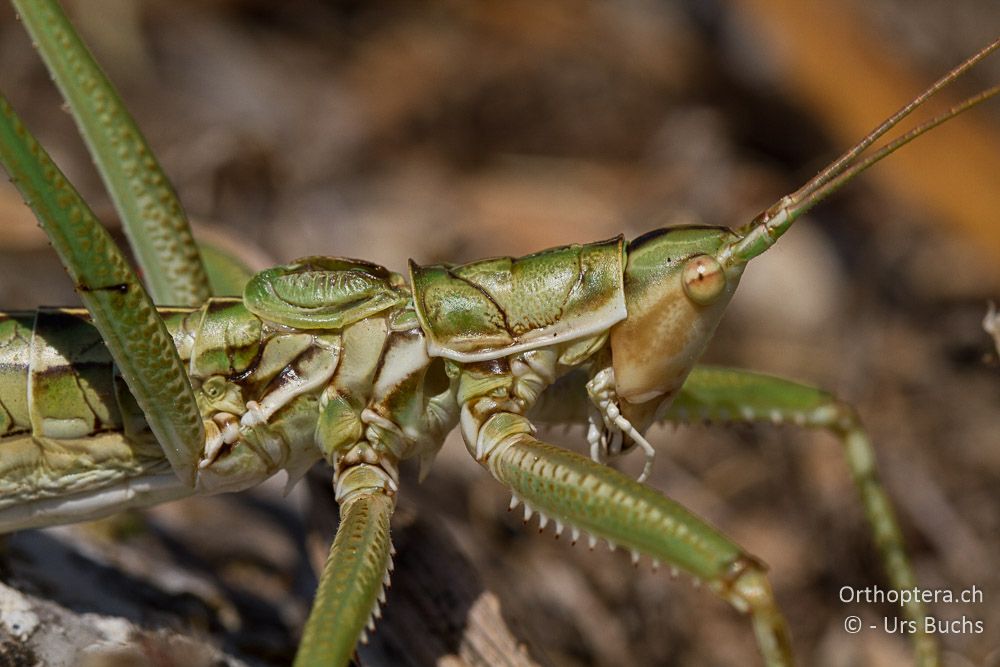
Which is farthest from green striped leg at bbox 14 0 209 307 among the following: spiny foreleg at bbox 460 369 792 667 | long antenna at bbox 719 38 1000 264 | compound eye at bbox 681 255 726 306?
long antenna at bbox 719 38 1000 264

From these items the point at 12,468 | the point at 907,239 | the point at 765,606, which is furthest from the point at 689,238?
the point at 907,239

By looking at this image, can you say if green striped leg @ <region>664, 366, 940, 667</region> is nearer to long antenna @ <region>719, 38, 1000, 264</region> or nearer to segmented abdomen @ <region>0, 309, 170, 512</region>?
A: long antenna @ <region>719, 38, 1000, 264</region>

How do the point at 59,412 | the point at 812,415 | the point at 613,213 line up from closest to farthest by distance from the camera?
the point at 59,412
the point at 812,415
the point at 613,213

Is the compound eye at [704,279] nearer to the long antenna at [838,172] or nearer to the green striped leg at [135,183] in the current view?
the long antenna at [838,172]

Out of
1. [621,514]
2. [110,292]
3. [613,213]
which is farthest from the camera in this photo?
[613,213]

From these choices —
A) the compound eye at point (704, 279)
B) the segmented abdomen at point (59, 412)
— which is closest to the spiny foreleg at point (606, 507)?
the compound eye at point (704, 279)

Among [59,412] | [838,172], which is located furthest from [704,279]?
[59,412]

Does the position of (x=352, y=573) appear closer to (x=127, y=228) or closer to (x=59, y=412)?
(x=59, y=412)
